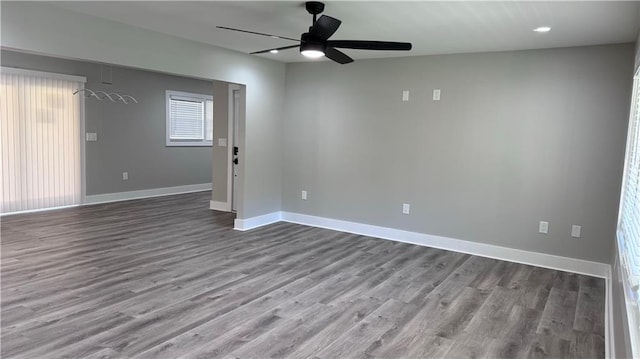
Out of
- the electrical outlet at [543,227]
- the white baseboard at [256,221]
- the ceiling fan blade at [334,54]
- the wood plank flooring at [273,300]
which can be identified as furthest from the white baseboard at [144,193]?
the electrical outlet at [543,227]

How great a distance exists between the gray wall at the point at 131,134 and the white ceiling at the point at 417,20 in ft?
11.4

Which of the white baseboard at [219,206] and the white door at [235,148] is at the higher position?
the white door at [235,148]

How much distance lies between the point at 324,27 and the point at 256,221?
3.51 meters

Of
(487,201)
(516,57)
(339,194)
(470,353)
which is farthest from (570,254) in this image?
(339,194)

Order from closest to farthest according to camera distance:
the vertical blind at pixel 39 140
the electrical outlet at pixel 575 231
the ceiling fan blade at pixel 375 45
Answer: the ceiling fan blade at pixel 375 45, the electrical outlet at pixel 575 231, the vertical blind at pixel 39 140

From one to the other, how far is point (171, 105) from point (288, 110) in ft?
11.3

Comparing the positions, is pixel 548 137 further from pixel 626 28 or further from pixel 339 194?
pixel 339 194

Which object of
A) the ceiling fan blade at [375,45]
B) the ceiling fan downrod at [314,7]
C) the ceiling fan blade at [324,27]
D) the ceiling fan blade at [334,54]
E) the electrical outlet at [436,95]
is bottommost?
the electrical outlet at [436,95]

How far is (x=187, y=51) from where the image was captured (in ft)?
15.7

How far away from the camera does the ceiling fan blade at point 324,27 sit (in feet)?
9.91

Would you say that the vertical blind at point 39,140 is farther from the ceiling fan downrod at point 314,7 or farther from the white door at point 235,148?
the ceiling fan downrod at point 314,7

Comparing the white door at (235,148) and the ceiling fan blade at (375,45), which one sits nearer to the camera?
the ceiling fan blade at (375,45)

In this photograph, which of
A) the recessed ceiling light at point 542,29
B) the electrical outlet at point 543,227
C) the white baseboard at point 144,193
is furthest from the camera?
the white baseboard at point 144,193

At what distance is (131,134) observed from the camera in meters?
7.94
